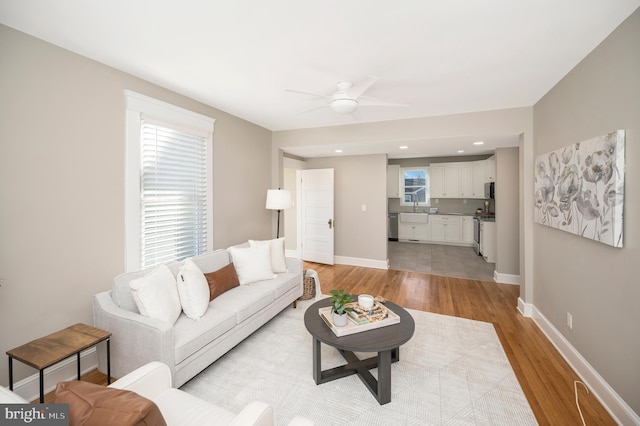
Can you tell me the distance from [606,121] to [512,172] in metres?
2.92

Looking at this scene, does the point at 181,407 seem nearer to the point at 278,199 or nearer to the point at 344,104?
the point at 344,104

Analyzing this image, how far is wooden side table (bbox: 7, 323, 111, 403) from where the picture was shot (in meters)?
1.64

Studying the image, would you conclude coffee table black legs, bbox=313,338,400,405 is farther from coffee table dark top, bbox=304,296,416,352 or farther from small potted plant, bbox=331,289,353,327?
small potted plant, bbox=331,289,353,327

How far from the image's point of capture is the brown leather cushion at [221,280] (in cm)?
282

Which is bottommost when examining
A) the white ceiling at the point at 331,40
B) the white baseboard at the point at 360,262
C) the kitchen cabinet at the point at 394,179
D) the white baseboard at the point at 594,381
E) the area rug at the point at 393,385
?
the area rug at the point at 393,385

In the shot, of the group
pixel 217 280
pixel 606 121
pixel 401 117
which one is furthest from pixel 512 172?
pixel 217 280

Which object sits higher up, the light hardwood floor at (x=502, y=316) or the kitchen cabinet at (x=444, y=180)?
the kitchen cabinet at (x=444, y=180)

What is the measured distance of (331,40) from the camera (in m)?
2.04

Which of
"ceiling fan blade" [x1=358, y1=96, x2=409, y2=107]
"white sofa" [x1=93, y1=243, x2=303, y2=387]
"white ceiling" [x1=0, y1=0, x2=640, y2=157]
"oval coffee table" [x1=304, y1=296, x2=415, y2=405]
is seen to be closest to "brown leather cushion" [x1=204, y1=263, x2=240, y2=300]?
"white sofa" [x1=93, y1=243, x2=303, y2=387]

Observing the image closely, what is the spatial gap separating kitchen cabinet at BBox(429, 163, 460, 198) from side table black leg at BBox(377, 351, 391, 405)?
658 centimetres

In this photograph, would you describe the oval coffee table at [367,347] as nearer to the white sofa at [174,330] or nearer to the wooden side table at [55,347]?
the white sofa at [174,330]

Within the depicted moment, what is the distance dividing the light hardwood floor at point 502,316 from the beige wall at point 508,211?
0.43 meters

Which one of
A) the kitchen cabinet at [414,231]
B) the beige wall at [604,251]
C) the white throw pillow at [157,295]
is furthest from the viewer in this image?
the kitchen cabinet at [414,231]

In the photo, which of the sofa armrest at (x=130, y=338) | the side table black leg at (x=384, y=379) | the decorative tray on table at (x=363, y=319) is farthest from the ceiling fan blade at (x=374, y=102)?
the sofa armrest at (x=130, y=338)
